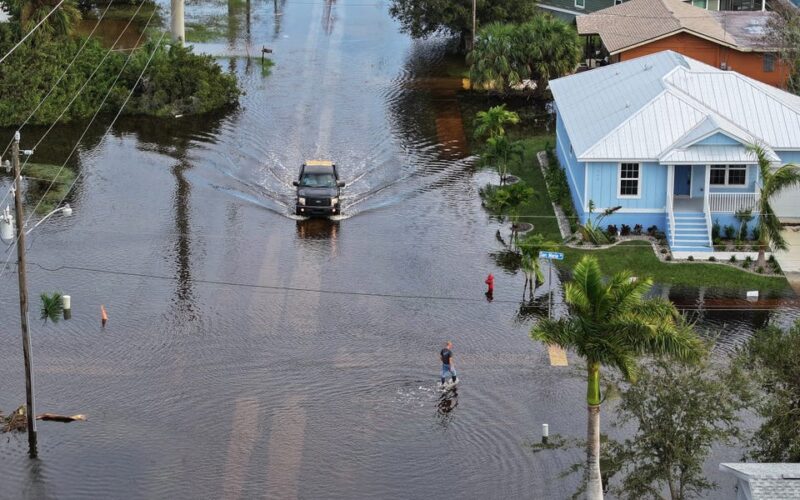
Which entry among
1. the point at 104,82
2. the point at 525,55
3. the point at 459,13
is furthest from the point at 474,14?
the point at 104,82

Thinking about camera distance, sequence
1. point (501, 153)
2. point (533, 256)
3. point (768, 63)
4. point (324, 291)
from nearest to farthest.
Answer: point (533, 256), point (324, 291), point (501, 153), point (768, 63)

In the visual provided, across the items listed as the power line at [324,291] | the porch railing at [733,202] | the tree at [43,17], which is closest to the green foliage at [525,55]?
the tree at [43,17]

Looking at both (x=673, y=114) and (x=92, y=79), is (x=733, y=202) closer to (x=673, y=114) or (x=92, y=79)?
(x=673, y=114)

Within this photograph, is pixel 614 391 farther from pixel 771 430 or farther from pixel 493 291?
pixel 493 291

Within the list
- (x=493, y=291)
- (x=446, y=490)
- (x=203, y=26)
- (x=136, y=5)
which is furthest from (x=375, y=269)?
(x=136, y=5)

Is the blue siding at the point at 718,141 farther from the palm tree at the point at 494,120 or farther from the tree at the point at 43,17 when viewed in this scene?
the tree at the point at 43,17

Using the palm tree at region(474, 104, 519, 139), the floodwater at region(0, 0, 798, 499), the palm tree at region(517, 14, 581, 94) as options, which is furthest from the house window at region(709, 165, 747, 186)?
the palm tree at region(517, 14, 581, 94)
